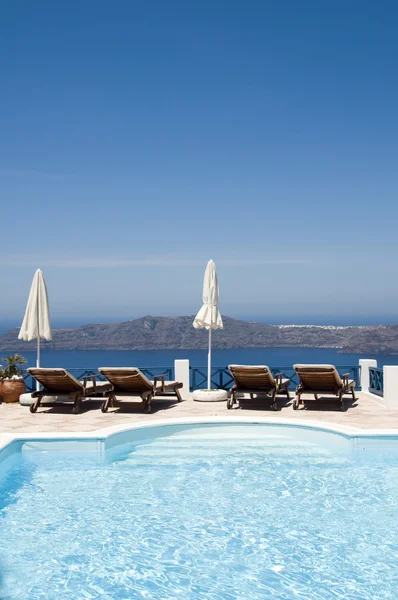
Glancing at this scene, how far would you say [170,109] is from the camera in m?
19.3

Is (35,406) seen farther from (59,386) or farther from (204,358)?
(204,358)

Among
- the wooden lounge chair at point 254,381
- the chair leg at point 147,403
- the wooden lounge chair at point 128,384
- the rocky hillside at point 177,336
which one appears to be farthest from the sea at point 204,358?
the wooden lounge chair at point 254,381

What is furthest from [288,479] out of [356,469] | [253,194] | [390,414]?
[253,194]

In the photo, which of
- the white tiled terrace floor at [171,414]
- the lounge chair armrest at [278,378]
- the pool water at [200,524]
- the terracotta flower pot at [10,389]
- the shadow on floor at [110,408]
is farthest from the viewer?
the terracotta flower pot at [10,389]

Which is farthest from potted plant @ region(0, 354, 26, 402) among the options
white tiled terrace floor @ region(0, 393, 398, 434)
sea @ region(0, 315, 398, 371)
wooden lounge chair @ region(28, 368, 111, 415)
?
wooden lounge chair @ region(28, 368, 111, 415)

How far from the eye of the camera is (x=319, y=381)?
9.70 m

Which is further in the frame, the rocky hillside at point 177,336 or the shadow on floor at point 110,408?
the rocky hillside at point 177,336

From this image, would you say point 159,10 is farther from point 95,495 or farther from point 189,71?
point 95,495

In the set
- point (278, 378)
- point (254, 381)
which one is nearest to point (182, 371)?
point (278, 378)

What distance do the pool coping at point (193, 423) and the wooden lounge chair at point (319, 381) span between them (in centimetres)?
97

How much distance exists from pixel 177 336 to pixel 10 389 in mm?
19144

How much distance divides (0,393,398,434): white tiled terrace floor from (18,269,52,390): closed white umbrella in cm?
137

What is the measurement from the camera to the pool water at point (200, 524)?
412cm

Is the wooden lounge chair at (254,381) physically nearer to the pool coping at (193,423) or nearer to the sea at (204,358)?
the pool coping at (193,423)
